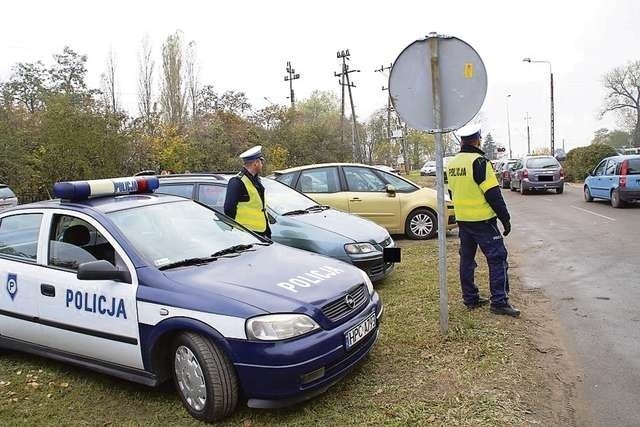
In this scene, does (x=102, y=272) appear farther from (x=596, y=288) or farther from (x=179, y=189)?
(x=596, y=288)

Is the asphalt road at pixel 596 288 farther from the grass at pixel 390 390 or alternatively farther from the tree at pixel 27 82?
the tree at pixel 27 82

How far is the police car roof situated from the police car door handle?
66 cm

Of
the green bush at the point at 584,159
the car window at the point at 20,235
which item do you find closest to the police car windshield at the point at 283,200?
the car window at the point at 20,235

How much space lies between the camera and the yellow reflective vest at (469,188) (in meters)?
5.23

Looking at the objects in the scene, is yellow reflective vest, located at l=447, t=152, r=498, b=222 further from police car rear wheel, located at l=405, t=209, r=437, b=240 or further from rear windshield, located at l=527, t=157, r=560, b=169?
rear windshield, located at l=527, t=157, r=560, b=169

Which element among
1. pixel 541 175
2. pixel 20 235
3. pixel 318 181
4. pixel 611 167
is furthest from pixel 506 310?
pixel 541 175

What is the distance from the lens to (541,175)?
22.1 meters

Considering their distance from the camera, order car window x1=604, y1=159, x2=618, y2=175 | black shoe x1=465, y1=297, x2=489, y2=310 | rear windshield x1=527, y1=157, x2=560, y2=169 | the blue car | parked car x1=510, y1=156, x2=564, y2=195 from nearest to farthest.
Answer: black shoe x1=465, y1=297, x2=489, y2=310
the blue car
car window x1=604, y1=159, x2=618, y2=175
parked car x1=510, y1=156, x2=564, y2=195
rear windshield x1=527, y1=157, x2=560, y2=169

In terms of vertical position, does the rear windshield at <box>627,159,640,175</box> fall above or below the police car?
above

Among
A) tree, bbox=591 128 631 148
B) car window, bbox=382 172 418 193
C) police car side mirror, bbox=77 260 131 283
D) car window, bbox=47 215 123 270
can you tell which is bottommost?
police car side mirror, bbox=77 260 131 283

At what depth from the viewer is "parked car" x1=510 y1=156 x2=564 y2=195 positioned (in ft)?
72.2

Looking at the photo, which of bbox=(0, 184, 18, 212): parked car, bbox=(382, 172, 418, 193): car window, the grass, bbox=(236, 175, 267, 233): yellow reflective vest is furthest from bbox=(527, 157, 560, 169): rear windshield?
bbox=(0, 184, 18, 212): parked car

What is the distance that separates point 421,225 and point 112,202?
272 inches

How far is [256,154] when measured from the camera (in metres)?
6.19
